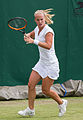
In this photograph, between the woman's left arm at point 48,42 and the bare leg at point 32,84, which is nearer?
the woman's left arm at point 48,42

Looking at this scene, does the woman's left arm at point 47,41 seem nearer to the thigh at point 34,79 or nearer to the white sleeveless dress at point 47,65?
the white sleeveless dress at point 47,65

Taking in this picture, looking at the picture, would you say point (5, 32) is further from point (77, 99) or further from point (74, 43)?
point (77, 99)

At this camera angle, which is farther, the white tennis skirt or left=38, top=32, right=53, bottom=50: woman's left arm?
the white tennis skirt

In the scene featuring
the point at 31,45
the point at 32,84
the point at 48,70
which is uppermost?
the point at 48,70

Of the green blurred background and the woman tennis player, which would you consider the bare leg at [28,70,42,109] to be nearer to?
the woman tennis player

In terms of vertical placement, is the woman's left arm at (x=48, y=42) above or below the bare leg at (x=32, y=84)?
above

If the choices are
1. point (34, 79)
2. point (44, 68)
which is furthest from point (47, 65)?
point (34, 79)

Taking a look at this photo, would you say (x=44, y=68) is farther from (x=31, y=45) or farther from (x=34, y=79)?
(x=31, y=45)

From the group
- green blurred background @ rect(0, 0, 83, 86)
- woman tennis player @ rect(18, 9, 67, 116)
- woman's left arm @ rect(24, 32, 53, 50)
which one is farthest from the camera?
green blurred background @ rect(0, 0, 83, 86)

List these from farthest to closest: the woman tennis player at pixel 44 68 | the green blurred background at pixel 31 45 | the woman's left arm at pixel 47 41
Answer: the green blurred background at pixel 31 45, the woman tennis player at pixel 44 68, the woman's left arm at pixel 47 41

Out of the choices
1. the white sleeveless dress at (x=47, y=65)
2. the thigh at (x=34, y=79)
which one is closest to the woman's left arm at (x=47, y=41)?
the white sleeveless dress at (x=47, y=65)

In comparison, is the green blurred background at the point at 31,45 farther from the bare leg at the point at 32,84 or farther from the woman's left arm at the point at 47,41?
the woman's left arm at the point at 47,41

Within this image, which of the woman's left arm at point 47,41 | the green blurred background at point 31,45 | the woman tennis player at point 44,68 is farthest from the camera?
the green blurred background at point 31,45

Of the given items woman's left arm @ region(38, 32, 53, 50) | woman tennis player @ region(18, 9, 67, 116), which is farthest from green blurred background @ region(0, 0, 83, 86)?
woman's left arm @ region(38, 32, 53, 50)
